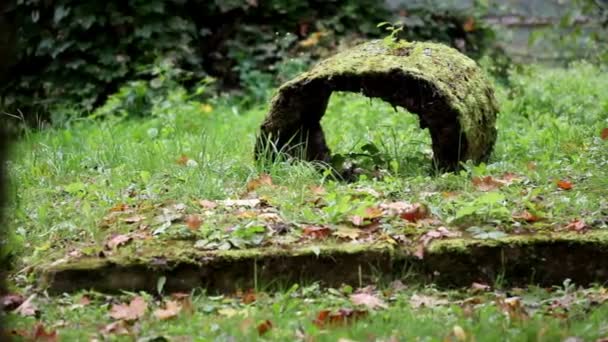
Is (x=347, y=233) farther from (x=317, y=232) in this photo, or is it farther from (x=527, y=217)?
(x=527, y=217)

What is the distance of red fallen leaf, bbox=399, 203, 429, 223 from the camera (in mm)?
4441

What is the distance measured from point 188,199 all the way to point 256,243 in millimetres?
847

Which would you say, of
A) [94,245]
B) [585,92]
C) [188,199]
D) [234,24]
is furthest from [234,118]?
[94,245]

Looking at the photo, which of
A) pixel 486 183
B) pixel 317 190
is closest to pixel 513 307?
pixel 486 183

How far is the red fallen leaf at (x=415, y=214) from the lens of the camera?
444 cm

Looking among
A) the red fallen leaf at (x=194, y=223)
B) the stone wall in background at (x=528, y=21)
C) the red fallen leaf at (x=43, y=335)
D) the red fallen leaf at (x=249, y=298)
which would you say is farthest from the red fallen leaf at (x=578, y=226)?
the stone wall in background at (x=528, y=21)

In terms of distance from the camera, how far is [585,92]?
895 cm

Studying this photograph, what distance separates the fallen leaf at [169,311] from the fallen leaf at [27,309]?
0.57m

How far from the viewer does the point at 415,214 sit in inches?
175

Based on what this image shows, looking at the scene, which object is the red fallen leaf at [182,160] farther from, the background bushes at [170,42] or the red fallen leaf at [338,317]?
the background bushes at [170,42]

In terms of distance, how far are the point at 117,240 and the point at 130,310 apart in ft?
1.84

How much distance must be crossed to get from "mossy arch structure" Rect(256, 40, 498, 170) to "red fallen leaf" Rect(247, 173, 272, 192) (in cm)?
33

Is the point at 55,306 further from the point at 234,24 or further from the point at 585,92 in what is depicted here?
the point at 234,24

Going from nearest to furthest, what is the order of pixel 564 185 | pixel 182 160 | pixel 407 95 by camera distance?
pixel 564 185, pixel 407 95, pixel 182 160
